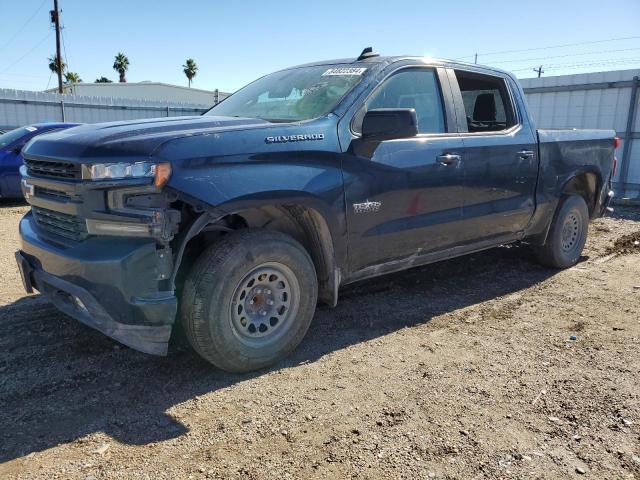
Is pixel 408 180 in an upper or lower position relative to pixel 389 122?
lower

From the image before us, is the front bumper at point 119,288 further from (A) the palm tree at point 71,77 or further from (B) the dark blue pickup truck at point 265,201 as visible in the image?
(A) the palm tree at point 71,77

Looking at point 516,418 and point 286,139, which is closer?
point 516,418

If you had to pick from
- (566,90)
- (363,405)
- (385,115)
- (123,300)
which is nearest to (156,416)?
(123,300)

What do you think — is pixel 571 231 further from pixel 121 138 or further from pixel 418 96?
pixel 121 138

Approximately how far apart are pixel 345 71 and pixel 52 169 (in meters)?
2.18

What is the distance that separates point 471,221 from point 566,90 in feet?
32.2

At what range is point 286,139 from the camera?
3.34m

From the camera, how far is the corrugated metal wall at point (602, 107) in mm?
11648

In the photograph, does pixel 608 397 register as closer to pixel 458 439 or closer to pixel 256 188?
pixel 458 439

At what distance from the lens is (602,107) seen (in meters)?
12.1

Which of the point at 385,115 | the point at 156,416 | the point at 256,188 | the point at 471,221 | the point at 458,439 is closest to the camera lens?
the point at 458,439

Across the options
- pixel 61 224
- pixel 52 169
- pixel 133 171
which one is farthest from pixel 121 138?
pixel 61 224

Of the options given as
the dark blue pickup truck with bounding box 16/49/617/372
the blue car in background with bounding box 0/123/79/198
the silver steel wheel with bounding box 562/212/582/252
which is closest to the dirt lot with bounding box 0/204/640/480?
the dark blue pickup truck with bounding box 16/49/617/372

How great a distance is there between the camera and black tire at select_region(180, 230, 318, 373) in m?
3.13
